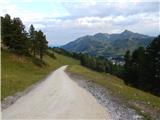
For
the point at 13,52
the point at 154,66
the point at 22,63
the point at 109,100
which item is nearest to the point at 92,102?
the point at 109,100

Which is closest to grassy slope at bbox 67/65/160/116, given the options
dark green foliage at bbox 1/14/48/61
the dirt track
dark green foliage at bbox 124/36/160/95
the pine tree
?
the dirt track

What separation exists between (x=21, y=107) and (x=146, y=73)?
47.4 m

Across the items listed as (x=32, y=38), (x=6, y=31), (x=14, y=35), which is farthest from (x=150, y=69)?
(x=32, y=38)

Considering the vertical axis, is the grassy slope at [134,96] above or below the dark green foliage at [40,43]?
below

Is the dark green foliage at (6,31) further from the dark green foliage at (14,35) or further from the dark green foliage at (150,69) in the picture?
the dark green foliage at (150,69)

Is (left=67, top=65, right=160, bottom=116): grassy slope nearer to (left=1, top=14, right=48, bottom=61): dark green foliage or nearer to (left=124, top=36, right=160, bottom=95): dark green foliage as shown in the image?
(left=124, top=36, right=160, bottom=95): dark green foliage

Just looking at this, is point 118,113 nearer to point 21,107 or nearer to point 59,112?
point 59,112

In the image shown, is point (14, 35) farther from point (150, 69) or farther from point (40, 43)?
point (150, 69)

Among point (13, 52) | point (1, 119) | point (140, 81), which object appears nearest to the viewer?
point (1, 119)

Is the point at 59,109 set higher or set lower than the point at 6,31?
lower

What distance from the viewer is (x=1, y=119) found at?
802 inches

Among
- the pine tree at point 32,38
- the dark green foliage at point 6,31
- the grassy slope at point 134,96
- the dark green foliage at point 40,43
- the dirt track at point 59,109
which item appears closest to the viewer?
the dirt track at point 59,109

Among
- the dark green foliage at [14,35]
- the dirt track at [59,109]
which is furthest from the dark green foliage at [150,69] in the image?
the dirt track at [59,109]

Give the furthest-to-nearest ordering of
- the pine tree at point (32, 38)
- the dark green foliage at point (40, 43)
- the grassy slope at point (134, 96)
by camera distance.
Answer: the dark green foliage at point (40, 43), the pine tree at point (32, 38), the grassy slope at point (134, 96)
